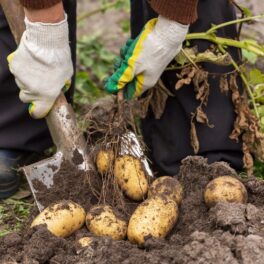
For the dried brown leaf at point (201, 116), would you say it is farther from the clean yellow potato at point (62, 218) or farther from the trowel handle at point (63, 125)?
the clean yellow potato at point (62, 218)

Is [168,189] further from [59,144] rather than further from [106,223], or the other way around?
[59,144]

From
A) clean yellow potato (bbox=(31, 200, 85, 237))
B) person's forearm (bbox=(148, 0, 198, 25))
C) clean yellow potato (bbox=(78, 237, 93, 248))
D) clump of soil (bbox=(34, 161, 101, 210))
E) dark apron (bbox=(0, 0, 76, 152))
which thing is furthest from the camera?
dark apron (bbox=(0, 0, 76, 152))

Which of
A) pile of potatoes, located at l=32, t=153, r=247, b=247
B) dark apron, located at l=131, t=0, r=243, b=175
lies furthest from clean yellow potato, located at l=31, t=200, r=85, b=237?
dark apron, located at l=131, t=0, r=243, b=175

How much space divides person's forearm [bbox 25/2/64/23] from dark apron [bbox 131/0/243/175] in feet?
1.72

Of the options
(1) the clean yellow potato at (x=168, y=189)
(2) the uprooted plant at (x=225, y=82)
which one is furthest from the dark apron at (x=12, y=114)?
(1) the clean yellow potato at (x=168, y=189)

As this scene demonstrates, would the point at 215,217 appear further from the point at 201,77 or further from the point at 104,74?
the point at 104,74

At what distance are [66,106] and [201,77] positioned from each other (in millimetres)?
546

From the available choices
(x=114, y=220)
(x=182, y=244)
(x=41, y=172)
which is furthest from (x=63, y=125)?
(x=182, y=244)

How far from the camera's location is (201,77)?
2.51m

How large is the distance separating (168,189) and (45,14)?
0.74m

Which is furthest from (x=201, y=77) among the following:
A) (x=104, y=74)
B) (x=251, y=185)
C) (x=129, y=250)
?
(x=104, y=74)

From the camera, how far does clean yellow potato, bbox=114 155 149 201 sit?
230cm

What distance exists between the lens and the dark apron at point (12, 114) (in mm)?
2670

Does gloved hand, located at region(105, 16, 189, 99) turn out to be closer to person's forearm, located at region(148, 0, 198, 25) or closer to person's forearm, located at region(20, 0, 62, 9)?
person's forearm, located at region(148, 0, 198, 25)
